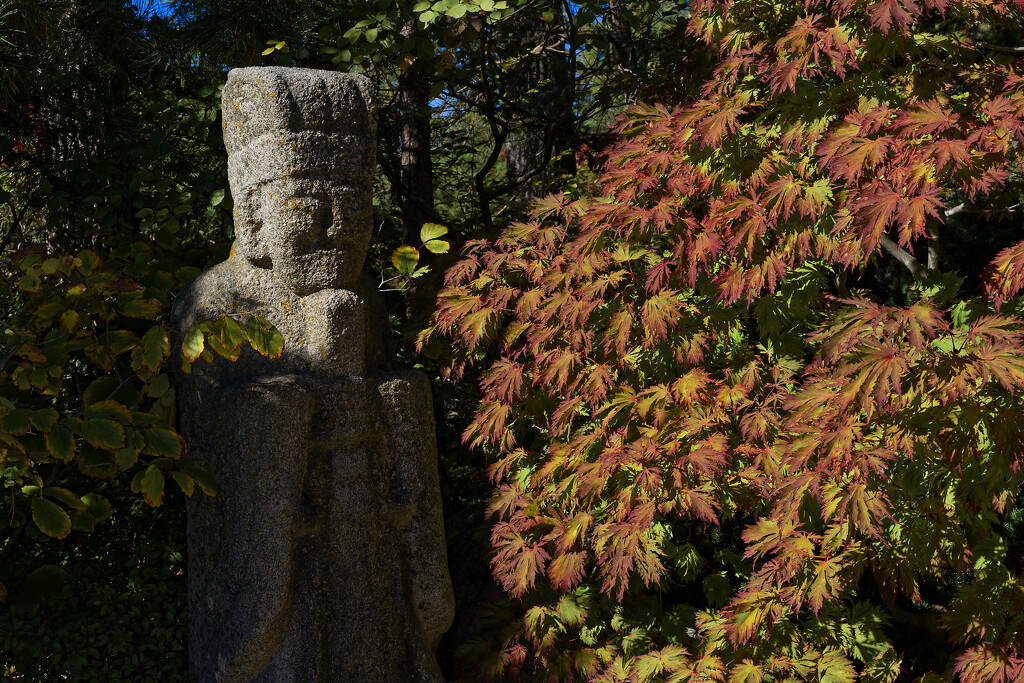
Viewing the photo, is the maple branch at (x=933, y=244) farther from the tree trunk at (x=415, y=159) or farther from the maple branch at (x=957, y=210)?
the tree trunk at (x=415, y=159)

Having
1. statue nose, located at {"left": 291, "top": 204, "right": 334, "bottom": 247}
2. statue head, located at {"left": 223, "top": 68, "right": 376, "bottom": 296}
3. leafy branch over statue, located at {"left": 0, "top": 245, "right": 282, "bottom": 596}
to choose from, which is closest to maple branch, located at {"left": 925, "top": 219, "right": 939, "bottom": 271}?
statue head, located at {"left": 223, "top": 68, "right": 376, "bottom": 296}

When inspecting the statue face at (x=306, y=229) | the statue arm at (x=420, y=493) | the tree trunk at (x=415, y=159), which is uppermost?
the tree trunk at (x=415, y=159)

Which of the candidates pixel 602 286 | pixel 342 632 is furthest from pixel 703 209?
pixel 342 632

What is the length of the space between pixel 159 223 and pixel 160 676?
6.99 ft

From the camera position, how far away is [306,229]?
2771mm

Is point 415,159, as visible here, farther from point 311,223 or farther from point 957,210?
point 957,210

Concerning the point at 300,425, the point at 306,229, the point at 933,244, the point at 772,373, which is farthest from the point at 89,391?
the point at 933,244

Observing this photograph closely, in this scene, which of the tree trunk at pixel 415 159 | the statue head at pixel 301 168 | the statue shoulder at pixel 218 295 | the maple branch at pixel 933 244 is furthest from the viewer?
the tree trunk at pixel 415 159

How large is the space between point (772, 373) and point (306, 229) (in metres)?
1.76

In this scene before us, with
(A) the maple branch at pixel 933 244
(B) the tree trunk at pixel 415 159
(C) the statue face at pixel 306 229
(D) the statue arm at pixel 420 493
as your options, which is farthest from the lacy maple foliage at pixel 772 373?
(B) the tree trunk at pixel 415 159

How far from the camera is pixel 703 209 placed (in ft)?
11.2

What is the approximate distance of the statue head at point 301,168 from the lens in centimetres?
271

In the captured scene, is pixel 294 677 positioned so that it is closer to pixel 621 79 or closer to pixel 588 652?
pixel 588 652

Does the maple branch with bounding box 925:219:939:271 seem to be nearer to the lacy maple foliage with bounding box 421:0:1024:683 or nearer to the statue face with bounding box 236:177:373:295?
the lacy maple foliage with bounding box 421:0:1024:683
